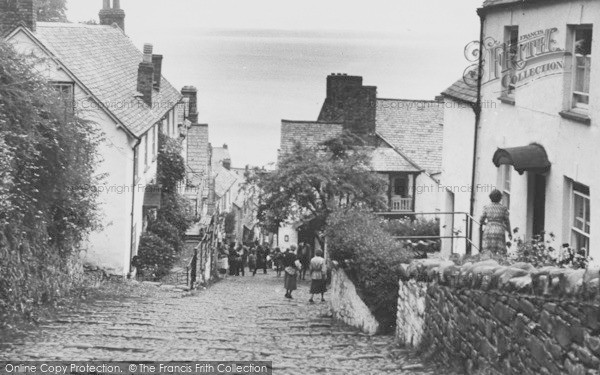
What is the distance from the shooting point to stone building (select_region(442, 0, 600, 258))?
15.5 meters

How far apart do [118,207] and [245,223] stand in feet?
184

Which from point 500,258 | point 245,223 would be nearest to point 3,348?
point 500,258

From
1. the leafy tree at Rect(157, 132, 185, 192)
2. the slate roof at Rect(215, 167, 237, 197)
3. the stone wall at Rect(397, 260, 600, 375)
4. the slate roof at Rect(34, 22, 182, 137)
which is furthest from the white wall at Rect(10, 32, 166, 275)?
the slate roof at Rect(215, 167, 237, 197)

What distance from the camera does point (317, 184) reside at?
1328 inches

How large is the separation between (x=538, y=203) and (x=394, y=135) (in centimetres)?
2815

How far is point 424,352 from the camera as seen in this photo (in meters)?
12.6

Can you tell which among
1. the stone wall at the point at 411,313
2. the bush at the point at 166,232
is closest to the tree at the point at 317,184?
the bush at the point at 166,232

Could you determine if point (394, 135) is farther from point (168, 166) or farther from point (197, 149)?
point (197, 149)

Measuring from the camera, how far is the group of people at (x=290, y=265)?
865 inches

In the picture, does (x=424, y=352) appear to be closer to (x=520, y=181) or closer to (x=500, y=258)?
(x=500, y=258)

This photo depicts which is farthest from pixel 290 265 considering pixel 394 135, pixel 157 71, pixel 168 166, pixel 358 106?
pixel 358 106

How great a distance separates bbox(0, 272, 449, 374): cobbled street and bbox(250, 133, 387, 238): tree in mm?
12166

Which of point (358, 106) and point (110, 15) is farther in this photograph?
point (110, 15)

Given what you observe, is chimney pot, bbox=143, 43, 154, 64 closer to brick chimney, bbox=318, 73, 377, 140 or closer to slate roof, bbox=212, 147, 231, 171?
brick chimney, bbox=318, 73, 377, 140
